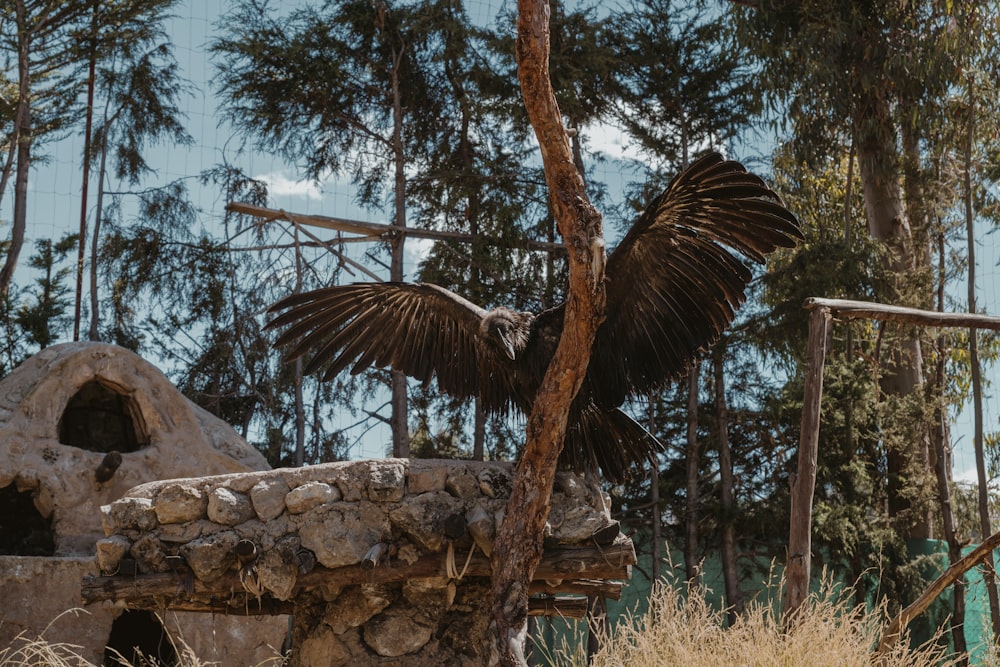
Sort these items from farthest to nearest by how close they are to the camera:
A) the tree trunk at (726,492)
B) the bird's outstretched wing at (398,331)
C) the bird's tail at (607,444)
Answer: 1. the tree trunk at (726,492)
2. the bird's outstretched wing at (398,331)
3. the bird's tail at (607,444)

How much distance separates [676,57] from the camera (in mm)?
11320

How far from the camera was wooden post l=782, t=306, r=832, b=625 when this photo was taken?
17.3ft

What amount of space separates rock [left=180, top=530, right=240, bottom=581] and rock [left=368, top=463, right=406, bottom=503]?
68 centimetres

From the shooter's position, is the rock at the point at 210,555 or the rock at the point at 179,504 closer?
the rock at the point at 210,555

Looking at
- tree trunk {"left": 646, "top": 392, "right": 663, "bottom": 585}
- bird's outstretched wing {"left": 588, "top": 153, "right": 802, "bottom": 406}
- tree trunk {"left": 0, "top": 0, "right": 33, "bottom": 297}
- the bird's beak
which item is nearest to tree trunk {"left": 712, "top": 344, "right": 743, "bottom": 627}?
tree trunk {"left": 646, "top": 392, "right": 663, "bottom": 585}

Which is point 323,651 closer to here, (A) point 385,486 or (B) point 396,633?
(B) point 396,633

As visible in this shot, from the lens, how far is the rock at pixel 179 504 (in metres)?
5.11

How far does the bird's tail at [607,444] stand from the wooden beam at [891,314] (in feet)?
3.68

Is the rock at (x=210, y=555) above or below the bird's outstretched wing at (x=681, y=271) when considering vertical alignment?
below

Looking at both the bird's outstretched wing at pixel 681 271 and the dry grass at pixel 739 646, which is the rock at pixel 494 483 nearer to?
the bird's outstretched wing at pixel 681 271

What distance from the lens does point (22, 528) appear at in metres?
8.87

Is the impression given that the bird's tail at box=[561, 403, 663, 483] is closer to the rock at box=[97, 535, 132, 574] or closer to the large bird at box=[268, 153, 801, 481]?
the large bird at box=[268, 153, 801, 481]

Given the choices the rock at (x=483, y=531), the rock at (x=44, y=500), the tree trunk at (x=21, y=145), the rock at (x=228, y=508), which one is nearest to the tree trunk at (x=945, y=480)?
the rock at (x=483, y=531)

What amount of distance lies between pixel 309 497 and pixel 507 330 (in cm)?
126
